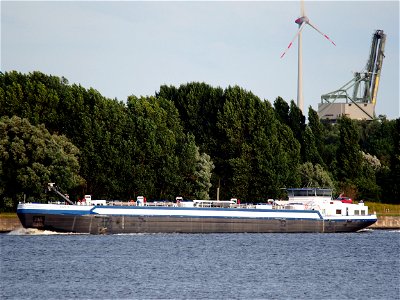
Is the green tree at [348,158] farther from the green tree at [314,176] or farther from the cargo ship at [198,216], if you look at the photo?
the cargo ship at [198,216]

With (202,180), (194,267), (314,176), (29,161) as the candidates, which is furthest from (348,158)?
(194,267)

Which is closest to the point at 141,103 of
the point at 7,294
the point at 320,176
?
the point at 320,176

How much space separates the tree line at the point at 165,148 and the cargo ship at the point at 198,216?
7.36m

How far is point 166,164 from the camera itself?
13762 cm

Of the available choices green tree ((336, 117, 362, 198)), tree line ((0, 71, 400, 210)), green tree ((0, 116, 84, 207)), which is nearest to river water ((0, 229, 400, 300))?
green tree ((0, 116, 84, 207))

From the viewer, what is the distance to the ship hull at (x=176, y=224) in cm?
11175

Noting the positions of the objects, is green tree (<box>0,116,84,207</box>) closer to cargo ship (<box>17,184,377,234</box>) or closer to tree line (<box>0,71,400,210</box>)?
tree line (<box>0,71,400,210</box>)

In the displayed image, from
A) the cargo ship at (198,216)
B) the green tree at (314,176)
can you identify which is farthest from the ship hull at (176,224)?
the green tree at (314,176)

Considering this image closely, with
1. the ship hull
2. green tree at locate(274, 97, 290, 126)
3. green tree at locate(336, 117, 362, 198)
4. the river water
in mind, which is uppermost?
green tree at locate(274, 97, 290, 126)

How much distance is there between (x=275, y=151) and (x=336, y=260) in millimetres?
58283

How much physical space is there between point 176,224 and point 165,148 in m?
21.4

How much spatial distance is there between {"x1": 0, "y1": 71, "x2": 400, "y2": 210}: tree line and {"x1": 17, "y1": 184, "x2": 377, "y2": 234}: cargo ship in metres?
7.36

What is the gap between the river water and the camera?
230 ft

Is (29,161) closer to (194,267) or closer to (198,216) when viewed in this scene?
(198,216)
